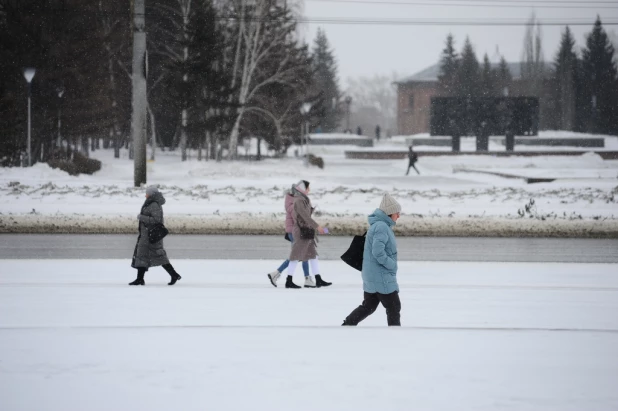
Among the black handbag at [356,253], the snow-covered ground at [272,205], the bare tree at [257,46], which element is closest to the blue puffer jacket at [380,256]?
the black handbag at [356,253]

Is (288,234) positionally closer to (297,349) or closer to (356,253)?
(356,253)

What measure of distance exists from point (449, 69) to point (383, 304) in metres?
113

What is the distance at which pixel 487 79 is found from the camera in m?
114

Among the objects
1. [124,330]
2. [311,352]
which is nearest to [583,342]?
[311,352]

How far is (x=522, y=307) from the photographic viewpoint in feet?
32.9

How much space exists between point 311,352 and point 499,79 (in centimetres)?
11599

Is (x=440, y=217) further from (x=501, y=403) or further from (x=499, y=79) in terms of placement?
(x=499, y=79)

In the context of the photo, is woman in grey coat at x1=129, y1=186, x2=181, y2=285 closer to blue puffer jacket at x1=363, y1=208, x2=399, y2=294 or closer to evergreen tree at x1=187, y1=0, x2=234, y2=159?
blue puffer jacket at x1=363, y1=208, x2=399, y2=294

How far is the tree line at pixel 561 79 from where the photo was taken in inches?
3947

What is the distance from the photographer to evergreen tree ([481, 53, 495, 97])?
11281cm

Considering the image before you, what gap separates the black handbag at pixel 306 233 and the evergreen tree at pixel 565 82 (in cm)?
10074

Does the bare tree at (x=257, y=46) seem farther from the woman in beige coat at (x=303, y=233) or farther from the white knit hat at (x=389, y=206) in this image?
the white knit hat at (x=389, y=206)

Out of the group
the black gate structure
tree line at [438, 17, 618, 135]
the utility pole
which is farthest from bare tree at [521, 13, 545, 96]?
the utility pole

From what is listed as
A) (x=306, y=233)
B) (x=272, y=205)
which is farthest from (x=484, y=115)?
(x=306, y=233)
